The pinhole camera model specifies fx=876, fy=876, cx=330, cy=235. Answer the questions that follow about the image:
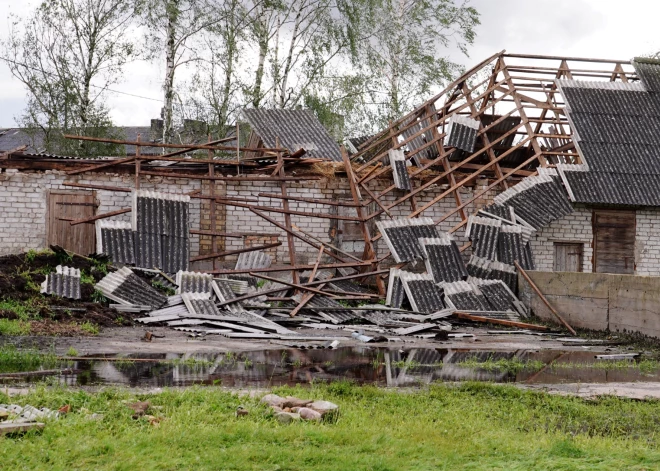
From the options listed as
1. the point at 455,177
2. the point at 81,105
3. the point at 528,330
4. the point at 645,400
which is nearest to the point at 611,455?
the point at 645,400

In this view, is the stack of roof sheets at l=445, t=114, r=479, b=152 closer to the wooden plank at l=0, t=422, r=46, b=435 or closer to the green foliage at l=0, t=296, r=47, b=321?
the green foliage at l=0, t=296, r=47, b=321

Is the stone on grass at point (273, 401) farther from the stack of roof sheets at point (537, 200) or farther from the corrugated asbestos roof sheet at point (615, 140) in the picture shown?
the corrugated asbestos roof sheet at point (615, 140)

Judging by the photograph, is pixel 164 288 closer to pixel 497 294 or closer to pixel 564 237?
pixel 497 294

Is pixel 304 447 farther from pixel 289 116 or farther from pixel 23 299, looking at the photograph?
pixel 289 116

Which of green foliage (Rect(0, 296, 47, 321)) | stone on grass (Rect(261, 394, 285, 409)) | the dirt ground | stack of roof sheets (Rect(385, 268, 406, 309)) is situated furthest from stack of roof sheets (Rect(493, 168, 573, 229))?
stone on grass (Rect(261, 394, 285, 409))

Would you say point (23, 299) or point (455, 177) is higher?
point (455, 177)

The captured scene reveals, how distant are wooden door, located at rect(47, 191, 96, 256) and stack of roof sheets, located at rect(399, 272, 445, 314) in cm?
772

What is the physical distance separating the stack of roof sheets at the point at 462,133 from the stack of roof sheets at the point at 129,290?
31.6ft

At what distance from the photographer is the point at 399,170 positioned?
2264cm

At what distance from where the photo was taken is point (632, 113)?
25.1 metres

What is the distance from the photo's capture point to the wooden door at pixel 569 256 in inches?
934

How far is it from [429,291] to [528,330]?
9.02ft

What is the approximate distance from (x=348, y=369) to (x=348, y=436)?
4685 mm

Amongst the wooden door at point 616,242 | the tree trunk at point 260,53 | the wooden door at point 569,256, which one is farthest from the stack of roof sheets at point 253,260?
the tree trunk at point 260,53
